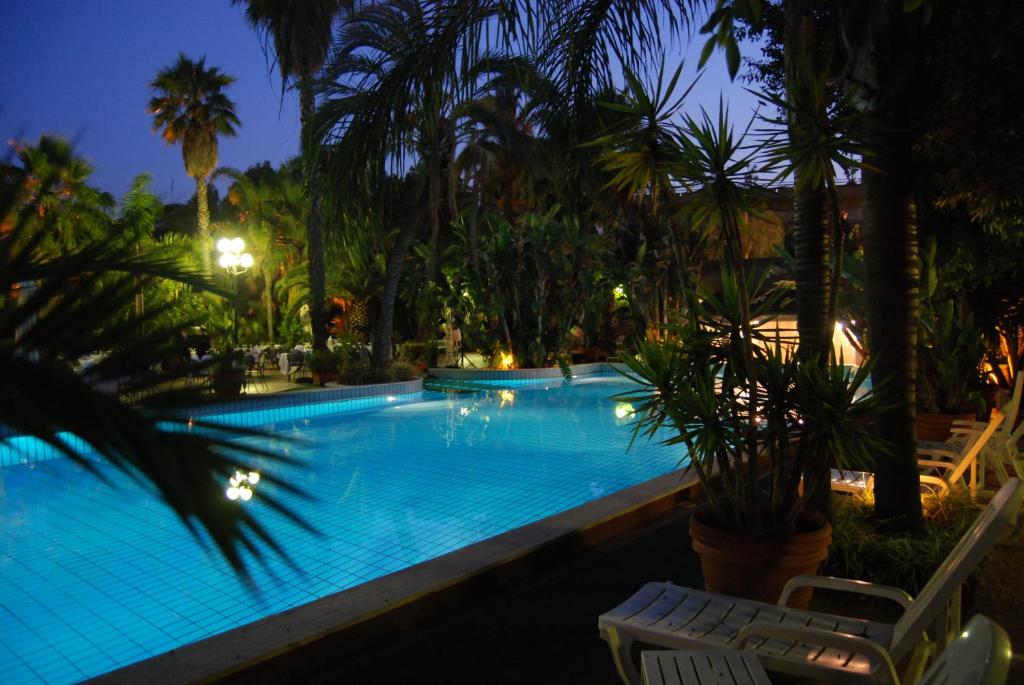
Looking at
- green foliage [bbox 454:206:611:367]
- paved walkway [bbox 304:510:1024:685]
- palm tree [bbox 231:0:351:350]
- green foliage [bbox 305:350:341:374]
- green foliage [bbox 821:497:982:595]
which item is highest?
palm tree [bbox 231:0:351:350]

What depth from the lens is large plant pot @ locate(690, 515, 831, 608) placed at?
360 centimetres

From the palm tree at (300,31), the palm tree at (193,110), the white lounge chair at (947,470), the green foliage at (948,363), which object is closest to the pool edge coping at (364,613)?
the white lounge chair at (947,470)

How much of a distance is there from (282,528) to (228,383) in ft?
0.42

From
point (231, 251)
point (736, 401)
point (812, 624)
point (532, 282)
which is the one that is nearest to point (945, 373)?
point (736, 401)

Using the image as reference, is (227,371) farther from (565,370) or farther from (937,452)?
(565,370)

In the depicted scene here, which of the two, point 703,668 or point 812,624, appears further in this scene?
point 812,624

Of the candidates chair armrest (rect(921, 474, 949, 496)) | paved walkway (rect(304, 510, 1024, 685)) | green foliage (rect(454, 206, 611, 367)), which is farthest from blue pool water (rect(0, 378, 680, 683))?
green foliage (rect(454, 206, 611, 367))

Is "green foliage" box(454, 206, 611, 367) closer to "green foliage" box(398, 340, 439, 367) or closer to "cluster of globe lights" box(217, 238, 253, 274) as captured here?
"green foliage" box(398, 340, 439, 367)

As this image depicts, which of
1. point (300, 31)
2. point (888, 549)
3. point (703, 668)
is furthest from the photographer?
point (300, 31)

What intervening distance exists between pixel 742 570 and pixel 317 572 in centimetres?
301

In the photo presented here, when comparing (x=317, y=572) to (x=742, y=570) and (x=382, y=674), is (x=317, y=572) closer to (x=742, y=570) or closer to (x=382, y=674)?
(x=382, y=674)

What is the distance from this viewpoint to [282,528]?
21.5 inches

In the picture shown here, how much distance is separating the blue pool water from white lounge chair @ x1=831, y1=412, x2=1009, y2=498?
2583 mm

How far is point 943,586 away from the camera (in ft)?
7.89
